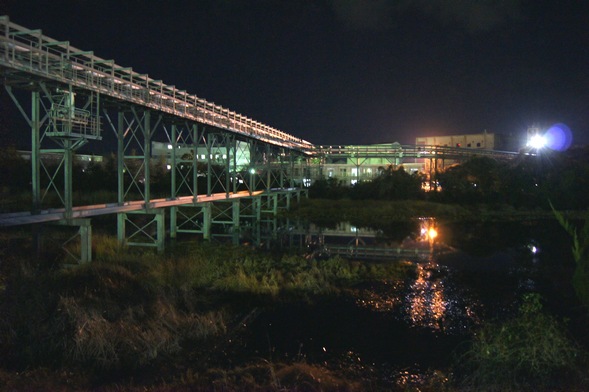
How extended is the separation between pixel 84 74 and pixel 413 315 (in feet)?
36.0

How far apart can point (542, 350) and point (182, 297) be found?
271 inches

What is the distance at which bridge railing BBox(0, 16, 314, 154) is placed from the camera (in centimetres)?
1009

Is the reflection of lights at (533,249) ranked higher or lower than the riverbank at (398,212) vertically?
lower

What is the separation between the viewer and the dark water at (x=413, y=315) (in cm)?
735

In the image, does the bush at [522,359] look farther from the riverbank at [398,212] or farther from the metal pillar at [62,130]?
the riverbank at [398,212]

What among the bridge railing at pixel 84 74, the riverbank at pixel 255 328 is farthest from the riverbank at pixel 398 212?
the riverbank at pixel 255 328

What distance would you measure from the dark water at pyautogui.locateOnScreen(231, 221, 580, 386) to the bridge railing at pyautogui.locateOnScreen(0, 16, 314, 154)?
799cm

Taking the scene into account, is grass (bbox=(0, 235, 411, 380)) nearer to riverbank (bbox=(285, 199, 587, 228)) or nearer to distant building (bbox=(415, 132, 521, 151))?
riverbank (bbox=(285, 199, 587, 228))

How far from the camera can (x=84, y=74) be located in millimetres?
12469

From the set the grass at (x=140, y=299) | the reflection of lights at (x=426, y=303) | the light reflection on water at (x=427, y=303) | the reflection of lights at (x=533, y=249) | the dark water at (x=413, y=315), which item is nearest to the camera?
the grass at (x=140, y=299)

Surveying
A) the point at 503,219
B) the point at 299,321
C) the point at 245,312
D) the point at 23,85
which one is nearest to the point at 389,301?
the point at 299,321

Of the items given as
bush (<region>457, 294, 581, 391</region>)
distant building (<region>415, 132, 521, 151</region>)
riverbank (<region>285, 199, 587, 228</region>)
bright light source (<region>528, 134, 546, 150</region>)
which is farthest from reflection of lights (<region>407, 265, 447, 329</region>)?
distant building (<region>415, 132, 521, 151</region>)

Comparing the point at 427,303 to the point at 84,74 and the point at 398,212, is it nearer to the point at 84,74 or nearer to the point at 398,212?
the point at 84,74

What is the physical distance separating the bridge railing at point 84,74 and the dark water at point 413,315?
7.99 metres
